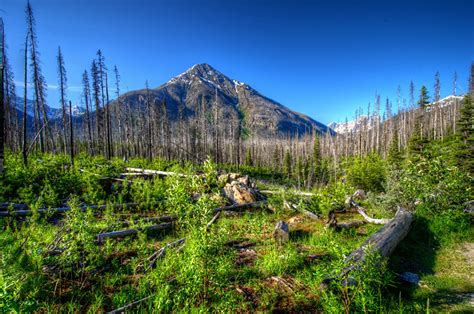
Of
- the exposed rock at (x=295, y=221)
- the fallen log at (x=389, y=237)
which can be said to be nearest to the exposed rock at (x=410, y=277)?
the fallen log at (x=389, y=237)

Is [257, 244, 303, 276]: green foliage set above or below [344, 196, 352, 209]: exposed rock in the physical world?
above

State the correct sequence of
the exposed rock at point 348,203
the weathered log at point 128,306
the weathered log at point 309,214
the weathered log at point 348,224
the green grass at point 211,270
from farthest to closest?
the exposed rock at point 348,203 < the weathered log at point 309,214 < the weathered log at point 348,224 < the green grass at point 211,270 < the weathered log at point 128,306

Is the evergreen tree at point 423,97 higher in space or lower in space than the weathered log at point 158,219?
higher

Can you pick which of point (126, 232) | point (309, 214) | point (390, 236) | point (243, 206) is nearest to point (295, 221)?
point (309, 214)

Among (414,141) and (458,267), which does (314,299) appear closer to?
(458,267)

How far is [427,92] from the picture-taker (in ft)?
168

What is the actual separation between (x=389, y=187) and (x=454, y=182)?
7.30 feet

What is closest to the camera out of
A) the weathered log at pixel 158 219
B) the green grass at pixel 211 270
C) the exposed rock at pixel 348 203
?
the green grass at pixel 211 270

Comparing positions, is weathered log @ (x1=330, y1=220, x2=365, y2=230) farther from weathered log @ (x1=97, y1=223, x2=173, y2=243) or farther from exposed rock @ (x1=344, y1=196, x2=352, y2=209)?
weathered log @ (x1=97, y1=223, x2=173, y2=243)

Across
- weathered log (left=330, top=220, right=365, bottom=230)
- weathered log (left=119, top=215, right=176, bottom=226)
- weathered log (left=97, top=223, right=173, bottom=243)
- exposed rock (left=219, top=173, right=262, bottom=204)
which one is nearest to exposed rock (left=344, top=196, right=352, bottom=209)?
weathered log (left=330, top=220, right=365, bottom=230)

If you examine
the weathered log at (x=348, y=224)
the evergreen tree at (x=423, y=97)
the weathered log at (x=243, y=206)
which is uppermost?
the evergreen tree at (x=423, y=97)

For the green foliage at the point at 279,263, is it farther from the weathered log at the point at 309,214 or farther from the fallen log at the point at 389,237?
the weathered log at the point at 309,214

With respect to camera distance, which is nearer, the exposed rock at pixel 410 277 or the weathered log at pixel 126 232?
the exposed rock at pixel 410 277

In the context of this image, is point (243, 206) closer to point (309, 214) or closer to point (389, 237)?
point (309, 214)
